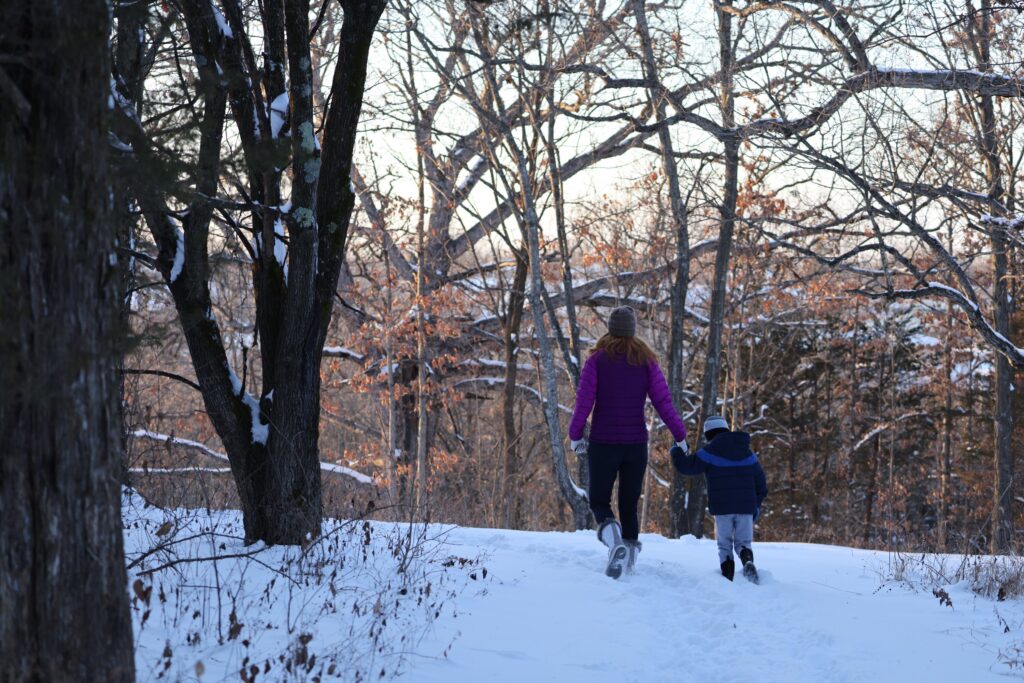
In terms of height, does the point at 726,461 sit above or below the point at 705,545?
above

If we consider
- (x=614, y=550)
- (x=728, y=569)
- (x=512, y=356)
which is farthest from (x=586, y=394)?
(x=512, y=356)

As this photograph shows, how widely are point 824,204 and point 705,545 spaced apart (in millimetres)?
6603

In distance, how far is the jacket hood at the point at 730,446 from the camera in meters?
7.04

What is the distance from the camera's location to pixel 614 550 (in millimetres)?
6754

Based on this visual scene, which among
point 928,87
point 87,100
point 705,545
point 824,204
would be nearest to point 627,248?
point 824,204

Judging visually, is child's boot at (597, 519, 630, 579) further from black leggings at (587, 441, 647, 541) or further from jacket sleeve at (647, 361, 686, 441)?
jacket sleeve at (647, 361, 686, 441)

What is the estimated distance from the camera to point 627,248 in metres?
22.8

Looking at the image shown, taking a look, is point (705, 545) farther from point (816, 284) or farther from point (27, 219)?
point (816, 284)

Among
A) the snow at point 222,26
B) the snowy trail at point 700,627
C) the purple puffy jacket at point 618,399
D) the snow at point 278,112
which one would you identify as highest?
the snow at point 222,26

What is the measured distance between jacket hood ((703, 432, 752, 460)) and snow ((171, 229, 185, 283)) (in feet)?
13.2

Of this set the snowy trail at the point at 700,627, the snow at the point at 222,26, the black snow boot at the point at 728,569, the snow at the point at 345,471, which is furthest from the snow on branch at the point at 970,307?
the snow at the point at 345,471

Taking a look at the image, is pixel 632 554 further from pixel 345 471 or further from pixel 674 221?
pixel 345 471

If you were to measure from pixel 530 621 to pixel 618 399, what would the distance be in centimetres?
199

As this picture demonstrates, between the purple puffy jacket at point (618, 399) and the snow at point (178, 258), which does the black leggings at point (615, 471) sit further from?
the snow at point (178, 258)
